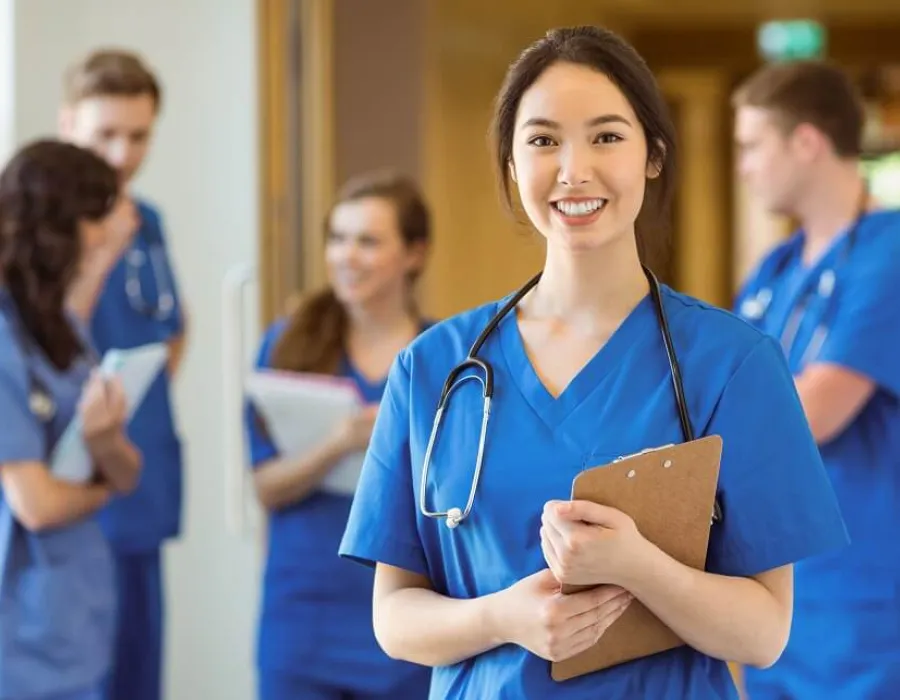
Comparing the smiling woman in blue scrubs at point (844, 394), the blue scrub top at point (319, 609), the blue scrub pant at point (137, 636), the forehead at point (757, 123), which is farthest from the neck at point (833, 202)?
the blue scrub pant at point (137, 636)

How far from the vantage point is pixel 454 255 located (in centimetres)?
463

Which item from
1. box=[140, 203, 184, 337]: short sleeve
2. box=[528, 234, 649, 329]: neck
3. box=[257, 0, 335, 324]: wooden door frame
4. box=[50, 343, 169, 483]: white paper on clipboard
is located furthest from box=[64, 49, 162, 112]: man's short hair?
box=[528, 234, 649, 329]: neck

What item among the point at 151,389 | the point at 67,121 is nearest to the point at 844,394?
the point at 151,389

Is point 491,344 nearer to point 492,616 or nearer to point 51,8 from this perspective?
point 492,616

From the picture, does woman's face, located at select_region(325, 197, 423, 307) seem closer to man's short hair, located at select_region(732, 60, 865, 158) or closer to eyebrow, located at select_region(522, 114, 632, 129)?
man's short hair, located at select_region(732, 60, 865, 158)

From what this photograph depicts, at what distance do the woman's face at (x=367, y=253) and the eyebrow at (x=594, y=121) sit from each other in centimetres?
135

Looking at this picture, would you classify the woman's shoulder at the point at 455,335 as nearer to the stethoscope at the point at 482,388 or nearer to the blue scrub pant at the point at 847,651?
the stethoscope at the point at 482,388

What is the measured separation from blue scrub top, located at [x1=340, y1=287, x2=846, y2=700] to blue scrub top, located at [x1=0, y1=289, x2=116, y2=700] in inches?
41.2

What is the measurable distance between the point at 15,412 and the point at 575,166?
124 centimetres

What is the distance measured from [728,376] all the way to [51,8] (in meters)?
2.47

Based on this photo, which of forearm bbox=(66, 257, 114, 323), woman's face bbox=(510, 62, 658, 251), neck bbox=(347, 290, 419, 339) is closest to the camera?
woman's face bbox=(510, 62, 658, 251)

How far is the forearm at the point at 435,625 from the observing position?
122 centimetres

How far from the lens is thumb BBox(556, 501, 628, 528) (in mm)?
1109

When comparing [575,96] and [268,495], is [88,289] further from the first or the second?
[575,96]
